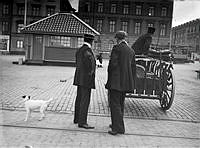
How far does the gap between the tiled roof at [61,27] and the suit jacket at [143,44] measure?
A: 46.6ft

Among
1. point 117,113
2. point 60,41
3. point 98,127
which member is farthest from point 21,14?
point 117,113

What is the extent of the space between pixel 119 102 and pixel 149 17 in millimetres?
42370

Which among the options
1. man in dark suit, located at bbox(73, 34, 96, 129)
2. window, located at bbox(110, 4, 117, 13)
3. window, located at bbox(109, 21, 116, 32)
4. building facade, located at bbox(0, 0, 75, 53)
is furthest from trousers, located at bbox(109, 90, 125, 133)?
window, located at bbox(109, 21, 116, 32)

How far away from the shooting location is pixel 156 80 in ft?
22.7

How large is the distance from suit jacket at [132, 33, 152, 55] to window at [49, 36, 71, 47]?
15146 mm

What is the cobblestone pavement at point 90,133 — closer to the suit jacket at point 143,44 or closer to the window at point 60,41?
the suit jacket at point 143,44

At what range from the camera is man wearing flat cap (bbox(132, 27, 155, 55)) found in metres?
7.13

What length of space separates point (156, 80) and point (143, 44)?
3.45ft

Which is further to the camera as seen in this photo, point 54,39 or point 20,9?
point 20,9

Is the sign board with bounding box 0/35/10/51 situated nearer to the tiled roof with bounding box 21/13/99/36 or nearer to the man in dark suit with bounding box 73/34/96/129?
the tiled roof with bounding box 21/13/99/36

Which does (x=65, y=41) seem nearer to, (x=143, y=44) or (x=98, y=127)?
(x=143, y=44)

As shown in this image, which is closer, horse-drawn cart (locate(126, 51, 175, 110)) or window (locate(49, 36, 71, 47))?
horse-drawn cart (locate(126, 51, 175, 110))

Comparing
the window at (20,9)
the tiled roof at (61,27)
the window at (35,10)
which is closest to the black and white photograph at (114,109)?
the tiled roof at (61,27)

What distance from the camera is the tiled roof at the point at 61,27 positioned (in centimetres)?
2138
